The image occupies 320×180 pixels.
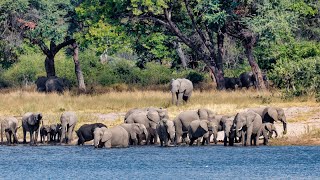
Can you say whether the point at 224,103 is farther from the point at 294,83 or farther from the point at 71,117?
the point at 71,117

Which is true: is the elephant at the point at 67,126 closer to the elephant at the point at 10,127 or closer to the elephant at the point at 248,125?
the elephant at the point at 10,127

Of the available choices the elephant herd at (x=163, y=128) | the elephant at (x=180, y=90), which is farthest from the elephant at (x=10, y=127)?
the elephant at (x=180, y=90)

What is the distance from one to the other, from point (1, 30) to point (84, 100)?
11.1 metres

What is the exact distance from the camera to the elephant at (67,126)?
37.7m

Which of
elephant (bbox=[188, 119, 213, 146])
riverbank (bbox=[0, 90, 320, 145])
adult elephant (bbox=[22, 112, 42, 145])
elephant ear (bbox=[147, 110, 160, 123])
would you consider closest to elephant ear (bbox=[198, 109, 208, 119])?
elephant (bbox=[188, 119, 213, 146])

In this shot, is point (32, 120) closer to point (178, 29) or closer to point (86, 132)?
point (86, 132)

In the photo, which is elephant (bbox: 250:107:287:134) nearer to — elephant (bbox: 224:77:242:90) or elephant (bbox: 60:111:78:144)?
elephant (bbox: 60:111:78:144)

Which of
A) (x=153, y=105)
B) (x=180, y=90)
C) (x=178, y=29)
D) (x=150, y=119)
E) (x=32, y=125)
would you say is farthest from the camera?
(x=178, y=29)

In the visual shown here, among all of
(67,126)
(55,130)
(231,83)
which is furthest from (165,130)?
(231,83)

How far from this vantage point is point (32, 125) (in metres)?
37.7

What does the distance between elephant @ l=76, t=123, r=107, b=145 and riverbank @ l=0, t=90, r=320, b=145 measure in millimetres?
2987

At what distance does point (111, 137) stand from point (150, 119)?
2166mm

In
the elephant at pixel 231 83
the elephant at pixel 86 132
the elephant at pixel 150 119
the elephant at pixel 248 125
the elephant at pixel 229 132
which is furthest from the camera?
the elephant at pixel 231 83

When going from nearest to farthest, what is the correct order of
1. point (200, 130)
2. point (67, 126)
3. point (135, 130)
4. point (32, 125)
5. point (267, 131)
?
point (200, 130) < point (267, 131) < point (135, 130) < point (32, 125) < point (67, 126)
